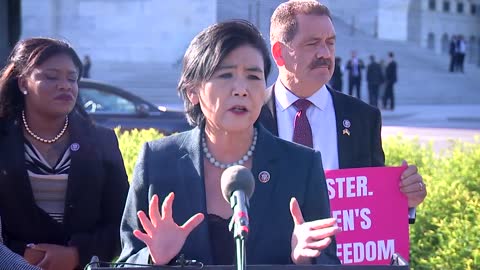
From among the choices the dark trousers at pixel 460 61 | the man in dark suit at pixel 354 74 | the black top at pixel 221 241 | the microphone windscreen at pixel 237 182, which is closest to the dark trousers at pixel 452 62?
the dark trousers at pixel 460 61

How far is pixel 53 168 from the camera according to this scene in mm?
3756

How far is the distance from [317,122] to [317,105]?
0.25ft

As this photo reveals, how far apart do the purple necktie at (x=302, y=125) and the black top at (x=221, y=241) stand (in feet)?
3.47

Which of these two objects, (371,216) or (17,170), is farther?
(371,216)

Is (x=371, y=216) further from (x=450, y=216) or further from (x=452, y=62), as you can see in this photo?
(x=452, y=62)

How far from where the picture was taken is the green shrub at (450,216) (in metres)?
4.75

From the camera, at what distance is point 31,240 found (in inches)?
146

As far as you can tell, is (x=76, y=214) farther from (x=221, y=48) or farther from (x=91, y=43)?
(x=91, y=43)

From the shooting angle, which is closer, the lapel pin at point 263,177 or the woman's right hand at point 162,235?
the woman's right hand at point 162,235

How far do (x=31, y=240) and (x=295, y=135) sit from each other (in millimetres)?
1242

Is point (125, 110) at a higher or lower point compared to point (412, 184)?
lower

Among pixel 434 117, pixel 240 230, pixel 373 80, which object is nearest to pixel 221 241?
pixel 240 230

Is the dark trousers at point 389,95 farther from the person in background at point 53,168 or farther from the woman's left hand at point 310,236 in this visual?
the woman's left hand at point 310,236

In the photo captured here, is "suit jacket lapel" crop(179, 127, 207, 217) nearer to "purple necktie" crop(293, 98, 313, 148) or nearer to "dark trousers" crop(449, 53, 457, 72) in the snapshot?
"purple necktie" crop(293, 98, 313, 148)
